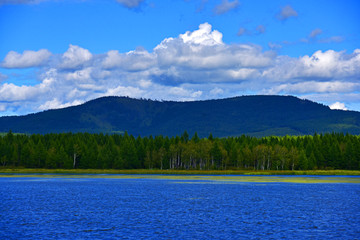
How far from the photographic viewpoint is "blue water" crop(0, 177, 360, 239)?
47844 millimetres

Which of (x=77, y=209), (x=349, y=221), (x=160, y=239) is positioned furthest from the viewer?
(x=77, y=209)

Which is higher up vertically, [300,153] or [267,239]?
[300,153]

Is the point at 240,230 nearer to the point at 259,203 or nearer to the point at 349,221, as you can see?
the point at 349,221

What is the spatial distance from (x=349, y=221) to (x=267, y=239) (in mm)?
17134

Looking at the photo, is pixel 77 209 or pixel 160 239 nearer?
pixel 160 239

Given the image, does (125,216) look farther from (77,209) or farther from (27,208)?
(27,208)

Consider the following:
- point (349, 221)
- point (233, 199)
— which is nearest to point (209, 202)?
point (233, 199)

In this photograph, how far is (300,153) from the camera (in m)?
196

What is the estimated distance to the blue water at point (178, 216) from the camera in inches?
1884

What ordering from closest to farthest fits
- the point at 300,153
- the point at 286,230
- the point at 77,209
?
1. the point at 286,230
2. the point at 77,209
3. the point at 300,153

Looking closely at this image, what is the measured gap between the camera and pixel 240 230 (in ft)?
165

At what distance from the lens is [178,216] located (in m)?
60.6

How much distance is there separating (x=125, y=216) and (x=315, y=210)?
1113 inches

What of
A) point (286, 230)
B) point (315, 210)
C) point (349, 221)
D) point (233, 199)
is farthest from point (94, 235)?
point (233, 199)
